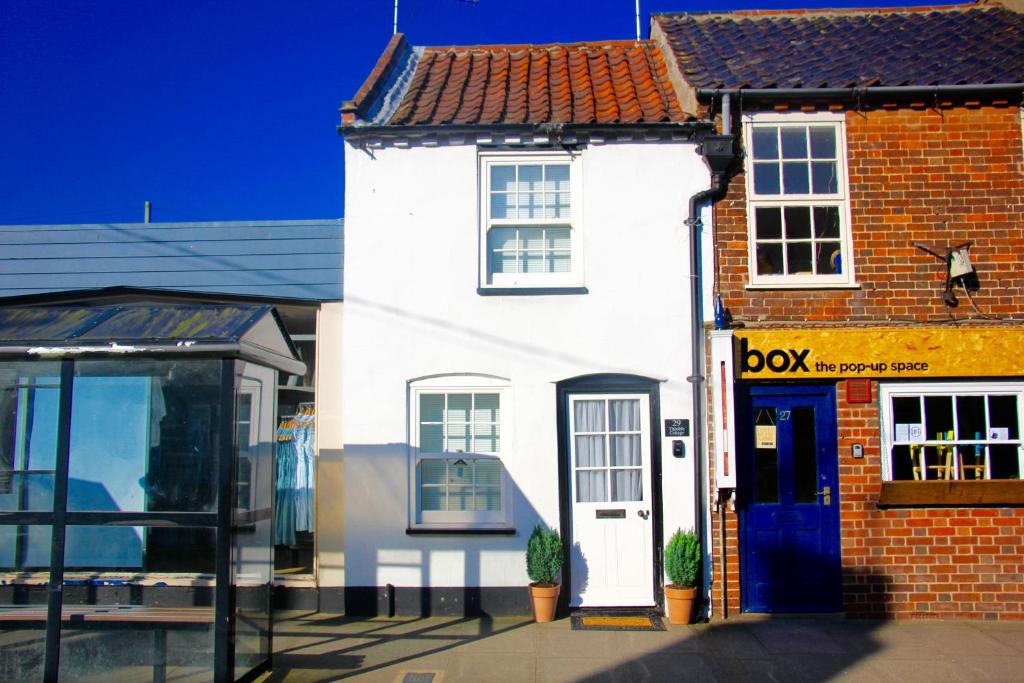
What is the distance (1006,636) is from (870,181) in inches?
186

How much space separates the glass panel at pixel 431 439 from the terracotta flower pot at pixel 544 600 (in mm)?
1727

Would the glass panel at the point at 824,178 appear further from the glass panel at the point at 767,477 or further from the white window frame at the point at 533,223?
the glass panel at the point at 767,477

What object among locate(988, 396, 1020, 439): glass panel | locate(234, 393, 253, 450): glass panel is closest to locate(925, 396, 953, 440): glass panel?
locate(988, 396, 1020, 439): glass panel

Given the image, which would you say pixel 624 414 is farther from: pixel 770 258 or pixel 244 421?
pixel 244 421

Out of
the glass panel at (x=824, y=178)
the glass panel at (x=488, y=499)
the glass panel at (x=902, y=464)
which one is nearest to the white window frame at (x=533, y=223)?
the glass panel at (x=488, y=499)

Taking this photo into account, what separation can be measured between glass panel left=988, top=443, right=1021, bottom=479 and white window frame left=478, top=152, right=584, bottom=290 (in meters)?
4.66

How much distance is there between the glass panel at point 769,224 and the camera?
852 centimetres

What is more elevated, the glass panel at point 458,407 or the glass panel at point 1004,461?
the glass panel at point 458,407

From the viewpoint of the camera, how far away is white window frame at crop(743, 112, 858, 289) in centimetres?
830

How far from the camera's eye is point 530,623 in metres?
Result: 7.89

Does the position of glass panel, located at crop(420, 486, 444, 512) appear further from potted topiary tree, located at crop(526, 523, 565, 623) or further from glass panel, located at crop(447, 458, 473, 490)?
potted topiary tree, located at crop(526, 523, 565, 623)

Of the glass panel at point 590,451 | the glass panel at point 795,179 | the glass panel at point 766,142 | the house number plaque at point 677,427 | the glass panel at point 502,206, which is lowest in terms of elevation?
the glass panel at point 590,451

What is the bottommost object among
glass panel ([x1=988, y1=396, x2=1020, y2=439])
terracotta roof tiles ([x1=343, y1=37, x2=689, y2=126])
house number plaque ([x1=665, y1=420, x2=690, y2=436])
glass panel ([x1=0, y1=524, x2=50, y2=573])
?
glass panel ([x1=0, y1=524, x2=50, y2=573])

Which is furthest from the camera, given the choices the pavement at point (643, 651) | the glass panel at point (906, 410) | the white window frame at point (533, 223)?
the white window frame at point (533, 223)
